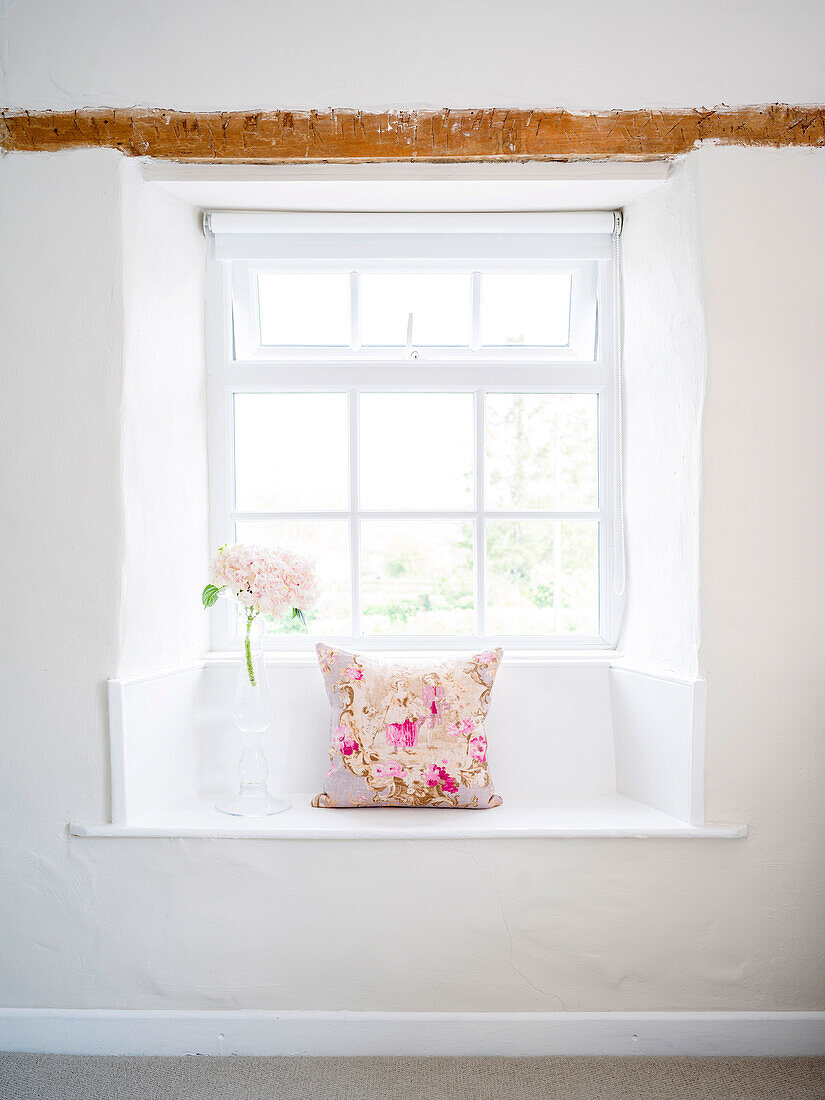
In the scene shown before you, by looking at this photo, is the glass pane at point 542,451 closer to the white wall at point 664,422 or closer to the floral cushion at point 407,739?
the white wall at point 664,422

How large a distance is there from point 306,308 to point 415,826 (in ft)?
5.53

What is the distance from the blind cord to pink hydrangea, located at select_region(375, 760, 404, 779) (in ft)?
3.00

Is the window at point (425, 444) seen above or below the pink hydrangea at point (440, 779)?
above

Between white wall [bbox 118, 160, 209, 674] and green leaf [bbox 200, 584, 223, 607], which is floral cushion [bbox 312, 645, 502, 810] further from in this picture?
white wall [bbox 118, 160, 209, 674]

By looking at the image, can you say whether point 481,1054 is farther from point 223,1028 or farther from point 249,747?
point 249,747

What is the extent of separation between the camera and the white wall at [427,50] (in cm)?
207

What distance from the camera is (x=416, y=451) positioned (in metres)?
2.64

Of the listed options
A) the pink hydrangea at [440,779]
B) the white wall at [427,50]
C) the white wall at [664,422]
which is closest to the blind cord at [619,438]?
the white wall at [664,422]

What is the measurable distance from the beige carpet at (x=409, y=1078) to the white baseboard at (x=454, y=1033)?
2 centimetres

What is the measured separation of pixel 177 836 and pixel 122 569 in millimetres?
712

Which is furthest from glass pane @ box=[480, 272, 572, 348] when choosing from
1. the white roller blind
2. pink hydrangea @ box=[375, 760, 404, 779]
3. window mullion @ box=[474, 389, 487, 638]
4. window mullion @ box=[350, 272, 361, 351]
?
pink hydrangea @ box=[375, 760, 404, 779]

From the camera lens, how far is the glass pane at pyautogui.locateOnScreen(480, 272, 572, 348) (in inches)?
104

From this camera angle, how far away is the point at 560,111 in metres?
2.09

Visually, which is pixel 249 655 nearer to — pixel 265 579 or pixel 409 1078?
pixel 265 579
